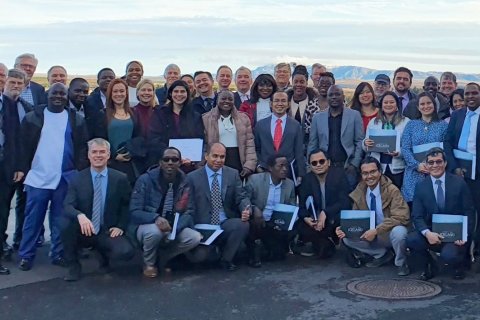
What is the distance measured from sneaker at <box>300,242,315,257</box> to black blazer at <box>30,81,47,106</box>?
385cm

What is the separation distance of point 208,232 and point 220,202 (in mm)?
416

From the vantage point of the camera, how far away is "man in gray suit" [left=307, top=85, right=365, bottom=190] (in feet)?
26.4

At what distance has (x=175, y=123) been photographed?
25.7ft

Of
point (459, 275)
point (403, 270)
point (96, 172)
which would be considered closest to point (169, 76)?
point (96, 172)

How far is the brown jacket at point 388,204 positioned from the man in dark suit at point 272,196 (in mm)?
785

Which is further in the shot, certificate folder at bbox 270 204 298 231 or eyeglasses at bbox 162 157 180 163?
certificate folder at bbox 270 204 298 231

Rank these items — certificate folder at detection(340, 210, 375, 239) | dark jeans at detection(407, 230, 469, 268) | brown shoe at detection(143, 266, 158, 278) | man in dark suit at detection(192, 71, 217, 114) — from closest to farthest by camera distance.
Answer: dark jeans at detection(407, 230, 469, 268), brown shoe at detection(143, 266, 158, 278), certificate folder at detection(340, 210, 375, 239), man in dark suit at detection(192, 71, 217, 114)

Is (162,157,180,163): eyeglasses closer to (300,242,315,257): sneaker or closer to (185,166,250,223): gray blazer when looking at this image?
(185,166,250,223): gray blazer

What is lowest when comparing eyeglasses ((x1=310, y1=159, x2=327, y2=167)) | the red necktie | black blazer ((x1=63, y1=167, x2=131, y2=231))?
black blazer ((x1=63, y1=167, x2=131, y2=231))

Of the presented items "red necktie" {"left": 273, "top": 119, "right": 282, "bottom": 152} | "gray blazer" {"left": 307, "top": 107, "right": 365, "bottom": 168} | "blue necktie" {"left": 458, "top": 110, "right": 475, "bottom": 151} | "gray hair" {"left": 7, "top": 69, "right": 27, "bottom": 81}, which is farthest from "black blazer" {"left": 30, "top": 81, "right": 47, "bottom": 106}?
"blue necktie" {"left": 458, "top": 110, "right": 475, "bottom": 151}

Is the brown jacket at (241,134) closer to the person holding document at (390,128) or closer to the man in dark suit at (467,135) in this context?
the person holding document at (390,128)

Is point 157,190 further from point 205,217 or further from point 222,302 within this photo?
point 222,302

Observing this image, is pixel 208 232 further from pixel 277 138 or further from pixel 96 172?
pixel 277 138

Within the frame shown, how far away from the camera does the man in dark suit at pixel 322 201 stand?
25.4ft
